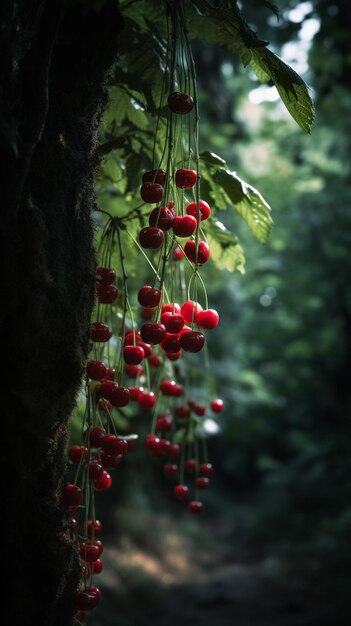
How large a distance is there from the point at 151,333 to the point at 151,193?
28 cm

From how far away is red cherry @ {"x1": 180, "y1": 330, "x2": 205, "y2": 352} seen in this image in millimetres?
1094

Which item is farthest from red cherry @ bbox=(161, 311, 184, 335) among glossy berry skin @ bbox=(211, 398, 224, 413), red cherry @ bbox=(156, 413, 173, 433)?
glossy berry skin @ bbox=(211, 398, 224, 413)

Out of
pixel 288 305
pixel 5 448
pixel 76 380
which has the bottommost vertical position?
pixel 5 448

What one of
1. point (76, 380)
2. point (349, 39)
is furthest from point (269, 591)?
point (76, 380)

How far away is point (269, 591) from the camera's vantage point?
7430mm

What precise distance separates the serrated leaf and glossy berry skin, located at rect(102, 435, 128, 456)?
709 mm

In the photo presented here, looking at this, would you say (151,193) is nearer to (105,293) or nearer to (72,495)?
(105,293)

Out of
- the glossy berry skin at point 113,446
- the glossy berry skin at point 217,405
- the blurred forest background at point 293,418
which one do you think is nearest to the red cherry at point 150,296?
the glossy berry skin at point 113,446

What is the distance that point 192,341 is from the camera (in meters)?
1.10

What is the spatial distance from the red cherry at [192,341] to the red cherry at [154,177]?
32cm

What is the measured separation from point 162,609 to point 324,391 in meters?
4.27

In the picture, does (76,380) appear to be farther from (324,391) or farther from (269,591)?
(324,391)

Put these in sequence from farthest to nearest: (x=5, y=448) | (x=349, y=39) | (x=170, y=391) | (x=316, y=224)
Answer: (x=316, y=224)
(x=349, y=39)
(x=170, y=391)
(x=5, y=448)

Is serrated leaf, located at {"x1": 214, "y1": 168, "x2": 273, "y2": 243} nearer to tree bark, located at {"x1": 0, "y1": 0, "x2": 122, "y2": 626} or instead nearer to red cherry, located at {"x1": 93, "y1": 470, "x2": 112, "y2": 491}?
tree bark, located at {"x1": 0, "y1": 0, "x2": 122, "y2": 626}
